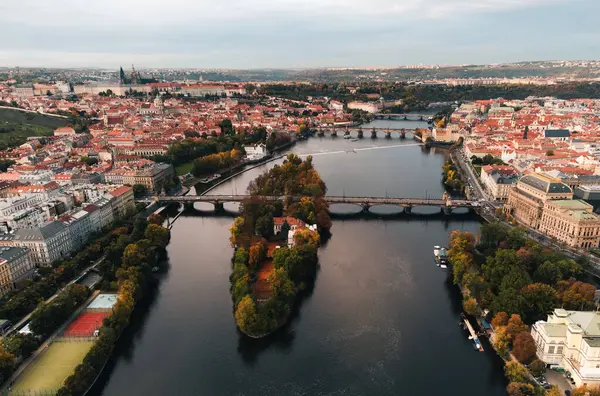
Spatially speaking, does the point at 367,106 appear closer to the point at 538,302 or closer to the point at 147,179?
the point at 147,179

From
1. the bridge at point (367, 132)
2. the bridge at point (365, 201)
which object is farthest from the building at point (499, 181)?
the bridge at point (367, 132)

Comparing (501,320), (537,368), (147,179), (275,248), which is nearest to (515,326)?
(501,320)

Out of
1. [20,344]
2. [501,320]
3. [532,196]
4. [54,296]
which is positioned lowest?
[54,296]

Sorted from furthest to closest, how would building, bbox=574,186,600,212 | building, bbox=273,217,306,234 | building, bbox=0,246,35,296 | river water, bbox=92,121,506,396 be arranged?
1. building, bbox=574,186,600,212
2. building, bbox=273,217,306,234
3. building, bbox=0,246,35,296
4. river water, bbox=92,121,506,396

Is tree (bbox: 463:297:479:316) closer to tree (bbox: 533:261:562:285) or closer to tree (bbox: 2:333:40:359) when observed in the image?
tree (bbox: 533:261:562:285)

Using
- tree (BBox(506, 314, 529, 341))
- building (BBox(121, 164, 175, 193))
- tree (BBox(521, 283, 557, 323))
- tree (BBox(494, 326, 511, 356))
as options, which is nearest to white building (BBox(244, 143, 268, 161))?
building (BBox(121, 164, 175, 193))

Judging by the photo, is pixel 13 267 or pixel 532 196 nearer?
pixel 13 267
